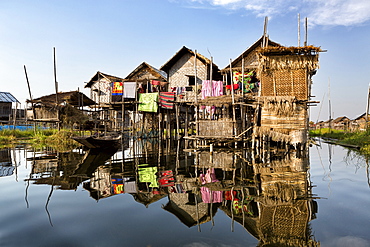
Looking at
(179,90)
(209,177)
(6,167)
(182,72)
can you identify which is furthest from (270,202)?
(182,72)

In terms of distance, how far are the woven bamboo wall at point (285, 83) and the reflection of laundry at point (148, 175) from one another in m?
9.38

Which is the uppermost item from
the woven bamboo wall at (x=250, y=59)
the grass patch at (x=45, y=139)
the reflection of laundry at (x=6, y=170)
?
the woven bamboo wall at (x=250, y=59)

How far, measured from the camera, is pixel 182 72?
76.3 ft

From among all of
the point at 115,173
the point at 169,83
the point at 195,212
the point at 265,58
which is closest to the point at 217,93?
the point at 265,58

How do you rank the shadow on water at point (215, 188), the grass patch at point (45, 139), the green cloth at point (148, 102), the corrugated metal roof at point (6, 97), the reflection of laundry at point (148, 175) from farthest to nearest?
the corrugated metal roof at point (6, 97) < the green cloth at point (148, 102) < the grass patch at point (45, 139) < the reflection of laundry at point (148, 175) < the shadow on water at point (215, 188)

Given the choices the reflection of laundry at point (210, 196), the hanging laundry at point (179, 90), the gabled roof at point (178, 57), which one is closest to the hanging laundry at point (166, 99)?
the hanging laundry at point (179, 90)

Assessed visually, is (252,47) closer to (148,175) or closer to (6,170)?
(148,175)

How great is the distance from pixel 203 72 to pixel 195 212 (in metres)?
18.3

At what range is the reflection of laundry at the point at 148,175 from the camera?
7206 millimetres

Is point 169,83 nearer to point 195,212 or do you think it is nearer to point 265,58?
point 265,58

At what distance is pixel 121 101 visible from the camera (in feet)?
73.6

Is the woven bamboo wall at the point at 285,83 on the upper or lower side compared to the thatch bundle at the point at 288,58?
lower

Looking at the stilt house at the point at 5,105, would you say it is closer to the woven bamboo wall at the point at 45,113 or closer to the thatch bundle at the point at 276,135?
the woven bamboo wall at the point at 45,113

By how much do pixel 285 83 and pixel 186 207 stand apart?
1219 cm
